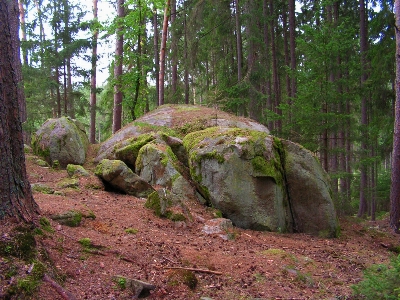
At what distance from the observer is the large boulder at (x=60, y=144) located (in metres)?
10.4

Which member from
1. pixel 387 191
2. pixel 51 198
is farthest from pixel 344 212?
pixel 51 198

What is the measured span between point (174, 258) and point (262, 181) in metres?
3.76

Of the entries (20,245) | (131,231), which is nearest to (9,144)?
(20,245)

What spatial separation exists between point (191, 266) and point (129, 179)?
3.81 metres

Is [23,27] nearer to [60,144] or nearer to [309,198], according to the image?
Result: [60,144]

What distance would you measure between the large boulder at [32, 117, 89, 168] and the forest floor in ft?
8.28

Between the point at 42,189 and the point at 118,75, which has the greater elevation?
the point at 118,75

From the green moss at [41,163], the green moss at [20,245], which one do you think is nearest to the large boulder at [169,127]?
the green moss at [41,163]

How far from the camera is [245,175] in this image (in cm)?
809

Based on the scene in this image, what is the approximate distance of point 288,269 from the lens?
5.43 meters

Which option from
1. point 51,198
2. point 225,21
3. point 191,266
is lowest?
point 191,266

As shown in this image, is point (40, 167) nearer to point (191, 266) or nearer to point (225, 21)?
point (191, 266)

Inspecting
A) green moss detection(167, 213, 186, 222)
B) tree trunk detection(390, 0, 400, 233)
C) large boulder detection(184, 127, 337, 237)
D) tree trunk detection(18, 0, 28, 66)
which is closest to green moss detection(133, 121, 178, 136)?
large boulder detection(184, 127, 337, 237)

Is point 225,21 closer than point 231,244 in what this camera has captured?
No
